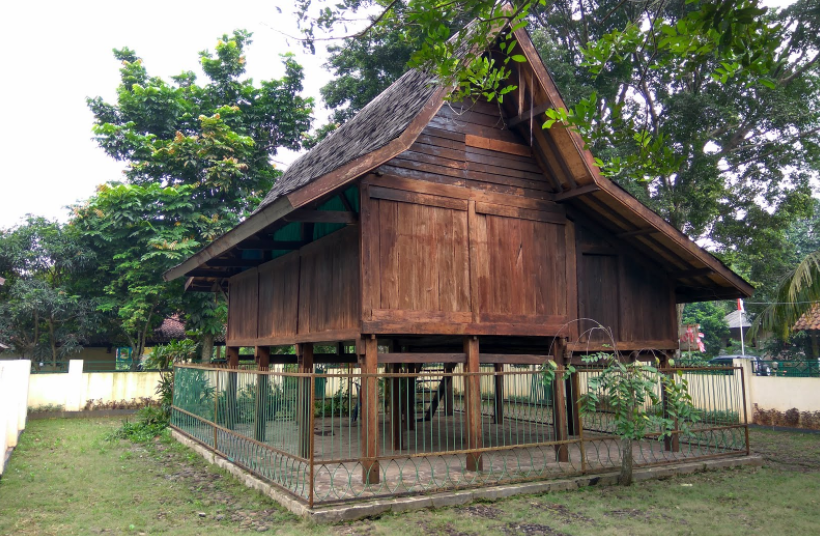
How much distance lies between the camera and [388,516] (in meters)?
6.74

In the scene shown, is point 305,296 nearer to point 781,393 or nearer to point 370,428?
point 370,428

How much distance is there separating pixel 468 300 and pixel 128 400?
13.8 metres

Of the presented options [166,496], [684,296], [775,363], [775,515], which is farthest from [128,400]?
[775,363]

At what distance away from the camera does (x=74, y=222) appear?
22.7 m

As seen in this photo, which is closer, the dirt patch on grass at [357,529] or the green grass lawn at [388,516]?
the dirt patch on grass at [357,529]

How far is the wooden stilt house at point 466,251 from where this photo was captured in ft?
26.2

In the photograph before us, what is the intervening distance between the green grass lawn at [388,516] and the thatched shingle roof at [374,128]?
A: 3.79m

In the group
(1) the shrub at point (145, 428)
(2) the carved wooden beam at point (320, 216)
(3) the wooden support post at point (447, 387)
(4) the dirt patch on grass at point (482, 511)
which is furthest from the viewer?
(1) the shrub at point (145, 428)

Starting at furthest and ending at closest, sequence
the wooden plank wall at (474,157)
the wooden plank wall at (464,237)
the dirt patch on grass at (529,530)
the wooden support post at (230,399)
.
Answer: the wooden support post at (230,399)
the wooden plank wall at (474,157)
the wooden plank wall at (464,237)
the dirt patch on grass at (529,530)

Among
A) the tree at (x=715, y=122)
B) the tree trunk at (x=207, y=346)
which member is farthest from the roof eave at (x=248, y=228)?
the tree trunk at (x=207, y=346)

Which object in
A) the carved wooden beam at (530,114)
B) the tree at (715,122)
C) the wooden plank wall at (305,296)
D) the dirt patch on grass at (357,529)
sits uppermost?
the tree at (715,122)

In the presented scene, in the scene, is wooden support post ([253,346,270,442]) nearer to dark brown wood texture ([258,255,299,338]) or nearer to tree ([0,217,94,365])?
dark brown wood texture ([258,255,299,338])

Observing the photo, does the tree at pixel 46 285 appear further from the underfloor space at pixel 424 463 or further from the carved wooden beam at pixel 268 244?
the underfloor space at pixel 424 463

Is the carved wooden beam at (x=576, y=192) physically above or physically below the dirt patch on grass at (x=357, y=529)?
above
